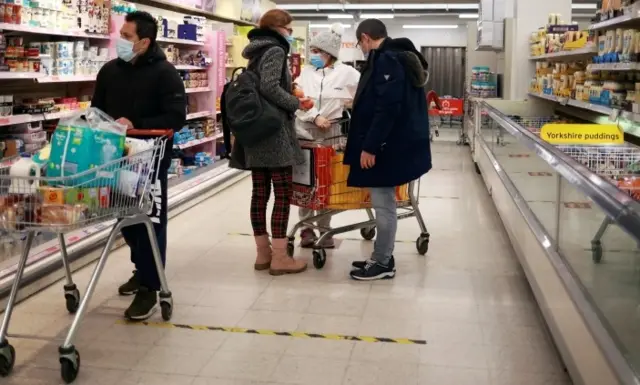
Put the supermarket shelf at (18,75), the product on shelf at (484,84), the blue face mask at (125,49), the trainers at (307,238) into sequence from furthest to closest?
the product on shelf at (484,84) → the trainers at (307,238) → the supermarket shelf at (18,75) → the blue face mask at (125,49)

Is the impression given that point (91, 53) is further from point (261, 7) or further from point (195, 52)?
point (261, 7)

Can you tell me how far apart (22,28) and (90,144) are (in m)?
2.13

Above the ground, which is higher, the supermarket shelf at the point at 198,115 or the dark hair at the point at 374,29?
the dark hair at the point at 374,29

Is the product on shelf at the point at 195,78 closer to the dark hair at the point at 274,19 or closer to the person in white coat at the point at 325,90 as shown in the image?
the person in white coat at the point at 325,90

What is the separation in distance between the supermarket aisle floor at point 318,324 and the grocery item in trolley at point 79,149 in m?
0.89

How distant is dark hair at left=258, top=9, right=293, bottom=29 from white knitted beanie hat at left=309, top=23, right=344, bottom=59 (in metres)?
0.39

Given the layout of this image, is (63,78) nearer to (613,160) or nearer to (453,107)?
(613,160)

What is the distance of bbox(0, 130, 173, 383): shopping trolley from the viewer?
2.87 metres

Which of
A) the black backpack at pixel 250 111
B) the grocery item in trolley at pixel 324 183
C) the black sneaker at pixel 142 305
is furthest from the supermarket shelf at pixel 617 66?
the black sneaker at pixel 142 305

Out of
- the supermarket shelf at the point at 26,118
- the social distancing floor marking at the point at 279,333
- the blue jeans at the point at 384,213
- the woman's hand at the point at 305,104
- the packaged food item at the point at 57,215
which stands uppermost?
the woman's hand at the point at 305,104

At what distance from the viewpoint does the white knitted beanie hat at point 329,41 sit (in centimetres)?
483

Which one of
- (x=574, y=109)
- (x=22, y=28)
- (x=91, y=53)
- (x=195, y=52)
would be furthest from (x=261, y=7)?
(x=22, y=28)

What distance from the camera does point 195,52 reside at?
8438 millimetres

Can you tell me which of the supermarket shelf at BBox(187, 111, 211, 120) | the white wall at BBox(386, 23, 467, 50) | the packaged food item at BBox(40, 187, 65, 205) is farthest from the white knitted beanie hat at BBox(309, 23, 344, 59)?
the white wall at BBox(386, 23, 467, 50)
